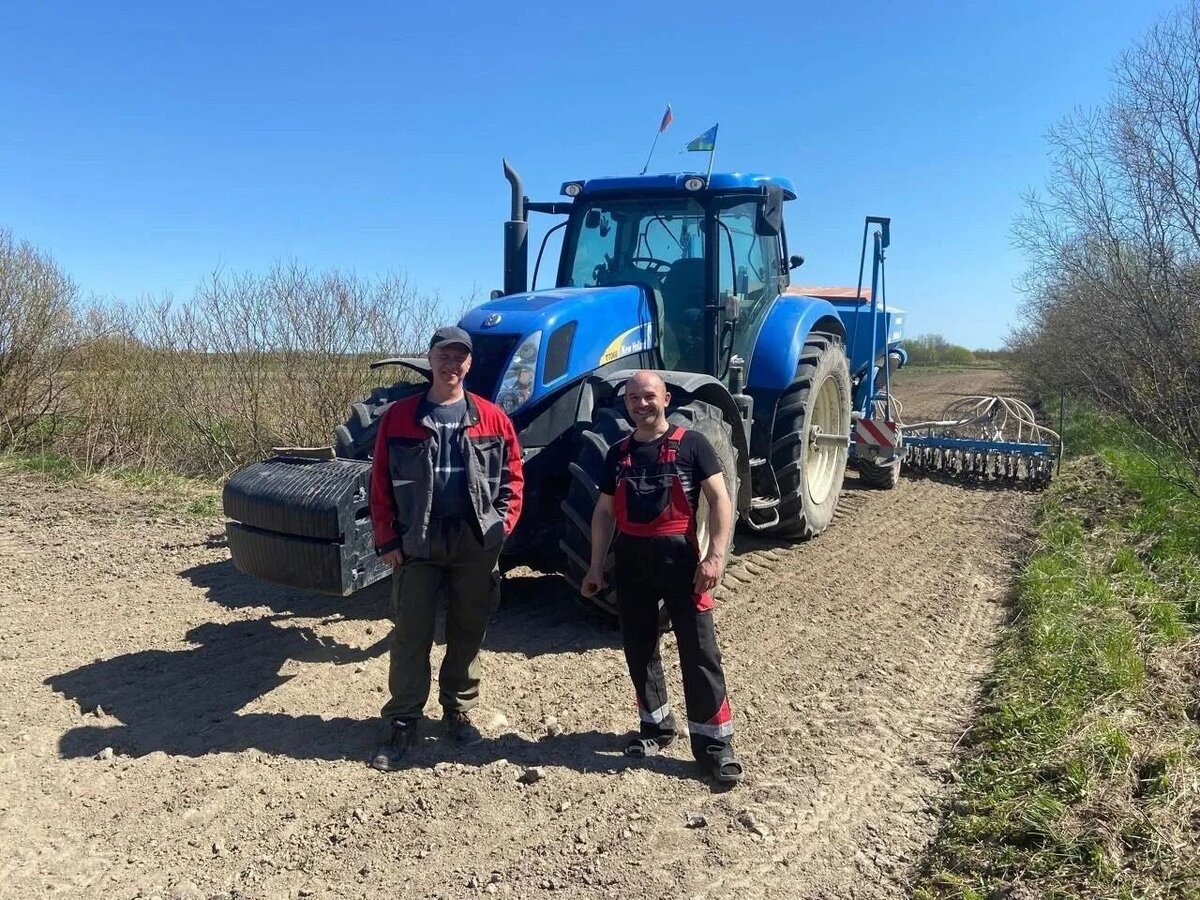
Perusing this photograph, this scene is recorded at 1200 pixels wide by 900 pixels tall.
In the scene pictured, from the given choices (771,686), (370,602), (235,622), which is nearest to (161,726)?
(235,622)

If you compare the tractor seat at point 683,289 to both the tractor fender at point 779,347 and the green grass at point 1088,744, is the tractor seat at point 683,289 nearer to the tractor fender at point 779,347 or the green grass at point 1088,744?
the tractor fender at point 779,347

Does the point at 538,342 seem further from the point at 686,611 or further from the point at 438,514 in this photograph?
the point at 686,611

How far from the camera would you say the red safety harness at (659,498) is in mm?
3178

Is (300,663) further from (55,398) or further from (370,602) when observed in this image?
(55,398)

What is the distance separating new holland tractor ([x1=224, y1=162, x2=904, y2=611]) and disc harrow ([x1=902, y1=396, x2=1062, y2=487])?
1.73m

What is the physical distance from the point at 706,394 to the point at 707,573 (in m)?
1.81

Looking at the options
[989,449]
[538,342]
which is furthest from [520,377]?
[989,449]

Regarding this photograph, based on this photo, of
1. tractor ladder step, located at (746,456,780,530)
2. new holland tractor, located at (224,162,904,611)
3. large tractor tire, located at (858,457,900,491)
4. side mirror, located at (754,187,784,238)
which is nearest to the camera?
new holland tractor, located at (224,162,904,611)

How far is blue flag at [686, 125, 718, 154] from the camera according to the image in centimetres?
576

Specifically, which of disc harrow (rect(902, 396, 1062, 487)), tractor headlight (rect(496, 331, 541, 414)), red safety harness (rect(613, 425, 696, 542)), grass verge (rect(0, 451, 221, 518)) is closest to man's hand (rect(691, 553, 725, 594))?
red safety harness (rect(613, 425, 696, 542))

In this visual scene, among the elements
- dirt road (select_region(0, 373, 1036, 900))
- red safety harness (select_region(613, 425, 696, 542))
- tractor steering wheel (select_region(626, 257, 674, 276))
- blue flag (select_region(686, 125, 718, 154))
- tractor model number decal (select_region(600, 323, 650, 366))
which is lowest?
dirt road (select_region(0, 373, 1036, 900))

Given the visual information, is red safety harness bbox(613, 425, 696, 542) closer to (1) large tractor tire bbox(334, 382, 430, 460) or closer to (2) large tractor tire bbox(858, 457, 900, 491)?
(1) large tractor tire bbox(334, 382, 430, 460)

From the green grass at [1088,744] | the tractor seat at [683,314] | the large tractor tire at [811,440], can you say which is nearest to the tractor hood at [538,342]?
the tractor seat at [683,314]

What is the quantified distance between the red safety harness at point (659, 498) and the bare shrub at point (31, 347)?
9219mm
